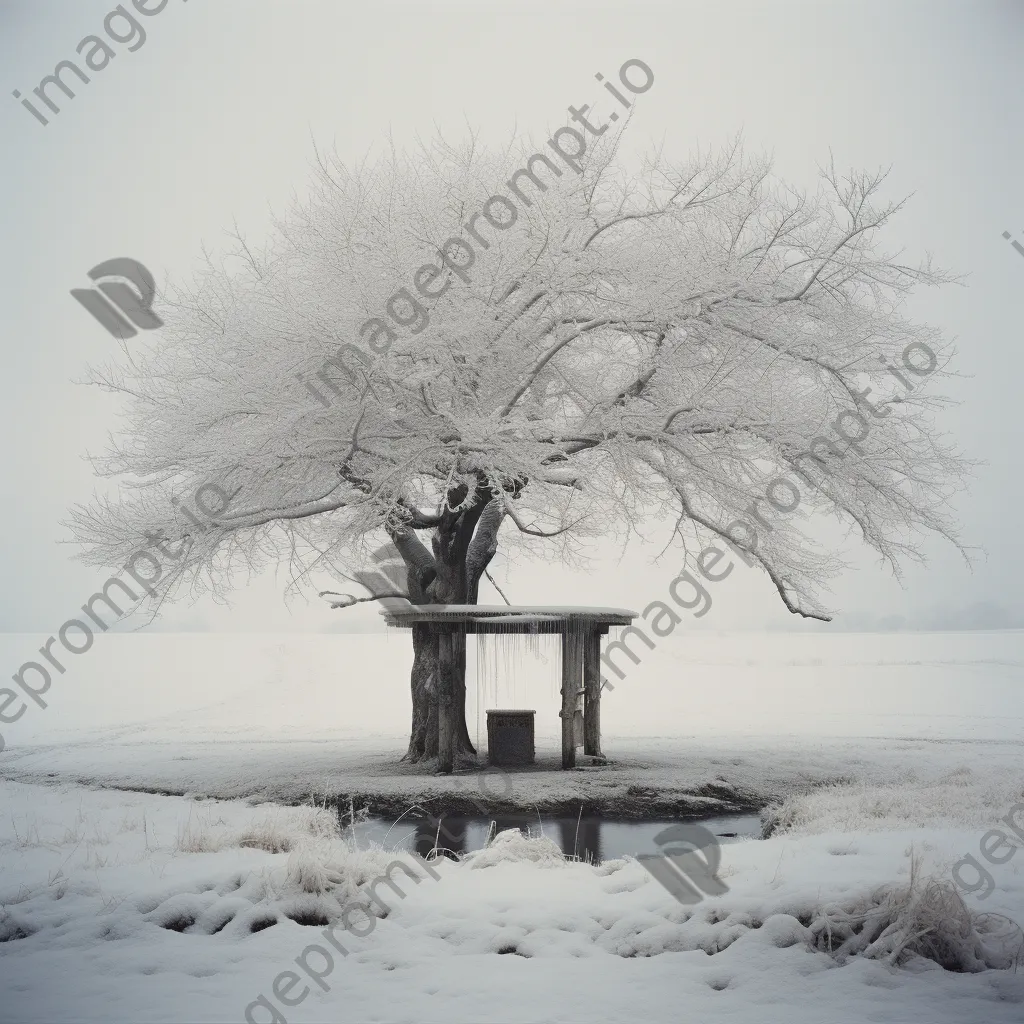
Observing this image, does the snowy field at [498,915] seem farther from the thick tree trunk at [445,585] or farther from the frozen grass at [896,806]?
the thick tree trunk at [445,585]

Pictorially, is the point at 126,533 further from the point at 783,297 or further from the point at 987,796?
the point at 987,796

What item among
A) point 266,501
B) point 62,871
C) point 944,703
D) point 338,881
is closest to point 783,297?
point 266,501

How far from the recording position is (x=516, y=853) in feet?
24.3

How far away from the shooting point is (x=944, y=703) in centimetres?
2225

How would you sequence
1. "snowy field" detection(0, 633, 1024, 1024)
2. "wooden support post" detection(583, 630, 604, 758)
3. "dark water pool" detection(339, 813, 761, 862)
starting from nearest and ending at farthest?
1. "snowy field" detection(0, 633, 1024, 1024)
2. "dark water pool" detection(339, 813, 761, 862)
3. "wooden support post" detection(583, 630, 604, 758)

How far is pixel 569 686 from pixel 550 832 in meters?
3.57

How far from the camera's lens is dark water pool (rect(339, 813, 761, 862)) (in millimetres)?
8781

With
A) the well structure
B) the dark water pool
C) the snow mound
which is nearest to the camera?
the snow mound

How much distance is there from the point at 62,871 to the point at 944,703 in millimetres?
20420

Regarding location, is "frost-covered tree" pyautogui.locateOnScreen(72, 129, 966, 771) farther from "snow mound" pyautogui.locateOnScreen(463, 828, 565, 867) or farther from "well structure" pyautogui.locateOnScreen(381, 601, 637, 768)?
"snow mound" pyautogui.locateOnScreen(463, 828, 565, 867)

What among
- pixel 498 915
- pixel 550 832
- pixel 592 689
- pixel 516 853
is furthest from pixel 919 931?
pixel 592 689

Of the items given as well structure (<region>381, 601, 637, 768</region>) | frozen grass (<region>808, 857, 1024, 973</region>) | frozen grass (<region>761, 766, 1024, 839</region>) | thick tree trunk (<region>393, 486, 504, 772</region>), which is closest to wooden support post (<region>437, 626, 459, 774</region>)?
thick tree trunk (<region>393, 486, 504, 772</region>)

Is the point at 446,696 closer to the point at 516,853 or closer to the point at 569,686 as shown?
the point at 569,686

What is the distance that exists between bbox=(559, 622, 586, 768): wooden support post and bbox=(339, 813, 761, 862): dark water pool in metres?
2.69
